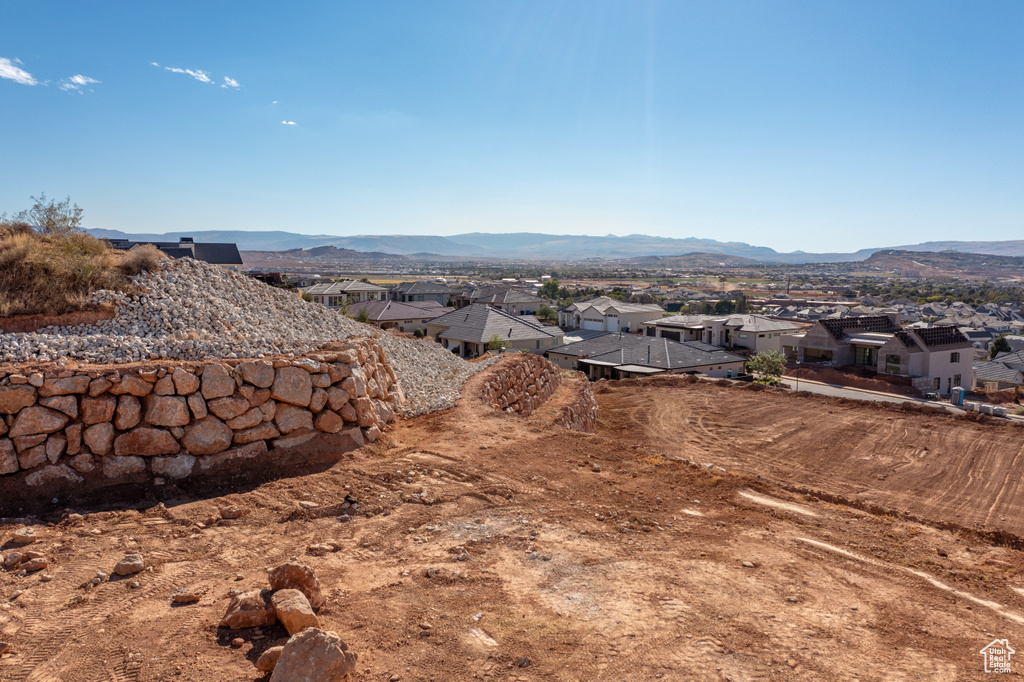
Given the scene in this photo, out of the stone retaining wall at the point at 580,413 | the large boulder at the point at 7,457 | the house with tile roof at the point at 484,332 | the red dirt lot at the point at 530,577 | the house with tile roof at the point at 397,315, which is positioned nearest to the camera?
the red dirt lot at the point at 530,577

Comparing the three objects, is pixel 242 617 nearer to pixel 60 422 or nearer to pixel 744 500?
pixel 60 422

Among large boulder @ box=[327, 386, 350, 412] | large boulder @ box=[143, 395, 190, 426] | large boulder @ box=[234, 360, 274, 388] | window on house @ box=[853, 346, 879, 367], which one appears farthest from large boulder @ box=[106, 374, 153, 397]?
window on house @ box=[853, 346, 879, 367]

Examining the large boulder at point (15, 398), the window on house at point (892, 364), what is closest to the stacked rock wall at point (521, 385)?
the large boulder at point (15, 398)

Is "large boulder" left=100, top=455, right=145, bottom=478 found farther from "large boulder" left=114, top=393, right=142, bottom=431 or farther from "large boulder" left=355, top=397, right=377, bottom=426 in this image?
"large boulder" left=355, top=397, right=377, bottom=426

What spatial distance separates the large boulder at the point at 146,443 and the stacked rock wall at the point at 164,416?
12 mm

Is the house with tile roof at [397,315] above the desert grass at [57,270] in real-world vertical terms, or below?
below

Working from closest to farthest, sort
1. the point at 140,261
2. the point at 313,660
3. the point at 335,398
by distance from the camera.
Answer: the point at 313,660 → the point at 335,398 → the point at 140,261

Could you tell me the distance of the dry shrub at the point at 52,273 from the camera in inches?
397

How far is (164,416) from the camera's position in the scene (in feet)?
27.5

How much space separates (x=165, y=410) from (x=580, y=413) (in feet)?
40.0

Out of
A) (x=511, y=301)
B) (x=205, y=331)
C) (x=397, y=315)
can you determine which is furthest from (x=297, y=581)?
(x=511, y=301)

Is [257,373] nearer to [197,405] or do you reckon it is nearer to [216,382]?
[216,382]

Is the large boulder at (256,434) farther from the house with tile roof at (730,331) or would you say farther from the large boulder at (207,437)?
the house with tile roof at (730,331)

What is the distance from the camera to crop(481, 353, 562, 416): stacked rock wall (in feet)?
51.1
